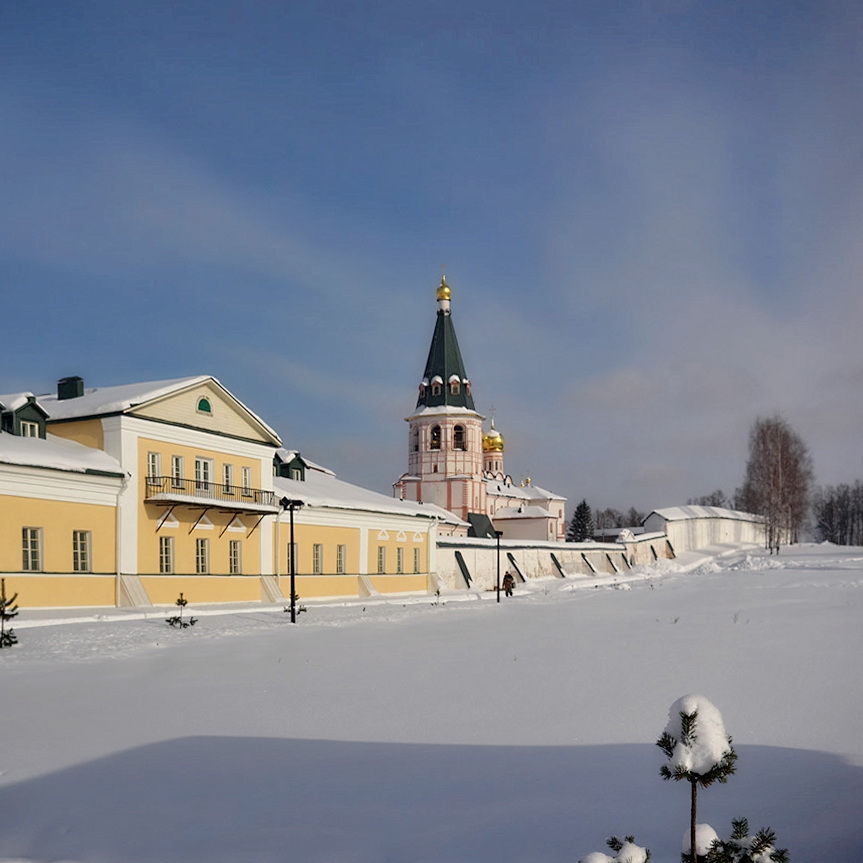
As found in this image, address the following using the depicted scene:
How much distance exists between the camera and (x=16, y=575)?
842 inches

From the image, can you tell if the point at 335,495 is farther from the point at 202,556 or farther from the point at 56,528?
the point at 56,528

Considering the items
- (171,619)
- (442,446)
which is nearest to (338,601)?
(171,619)

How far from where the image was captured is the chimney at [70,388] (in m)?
Result: 27.4

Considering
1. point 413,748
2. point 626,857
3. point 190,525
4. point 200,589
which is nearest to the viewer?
point 626,857

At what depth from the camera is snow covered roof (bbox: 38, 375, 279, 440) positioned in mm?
24938

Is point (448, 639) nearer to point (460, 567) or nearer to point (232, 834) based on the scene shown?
point (232, 834)

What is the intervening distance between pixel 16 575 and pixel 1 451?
3.09 meters

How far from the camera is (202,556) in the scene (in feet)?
91.1

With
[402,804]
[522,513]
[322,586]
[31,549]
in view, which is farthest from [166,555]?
[522,513]

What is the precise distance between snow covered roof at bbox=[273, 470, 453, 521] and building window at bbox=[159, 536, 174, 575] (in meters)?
5.33

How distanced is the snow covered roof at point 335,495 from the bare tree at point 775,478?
37055mm

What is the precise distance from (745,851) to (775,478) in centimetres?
6776

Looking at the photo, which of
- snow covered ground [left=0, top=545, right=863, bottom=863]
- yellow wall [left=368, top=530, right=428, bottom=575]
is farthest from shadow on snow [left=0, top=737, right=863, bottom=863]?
yellow wall [left=368, top=530, right=428, bottom=575]

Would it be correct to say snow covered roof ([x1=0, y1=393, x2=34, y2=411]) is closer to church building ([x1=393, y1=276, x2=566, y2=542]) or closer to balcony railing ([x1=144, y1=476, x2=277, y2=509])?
balcony railing ([x1=144, y1=476, x2=277, y2=509])
